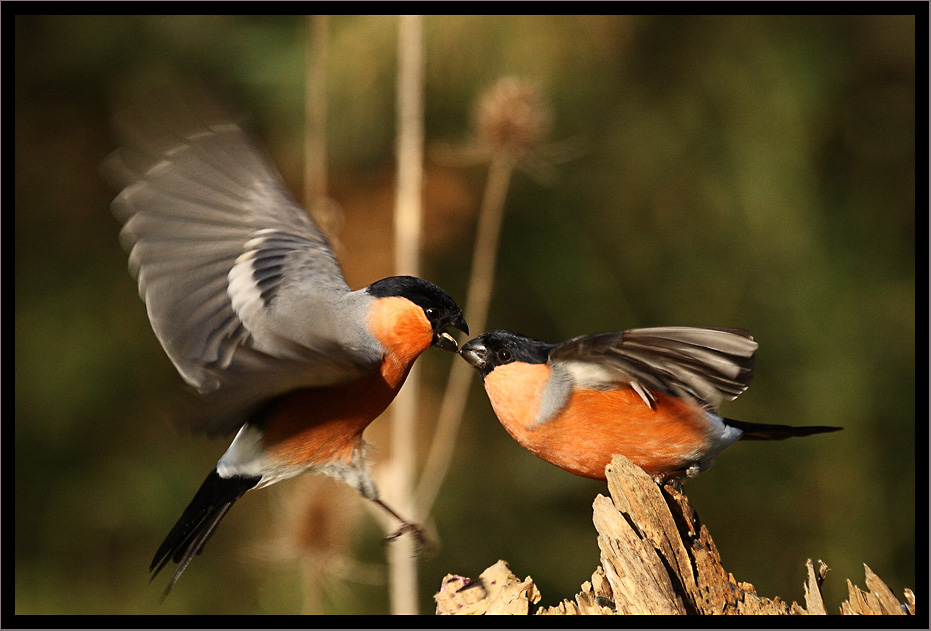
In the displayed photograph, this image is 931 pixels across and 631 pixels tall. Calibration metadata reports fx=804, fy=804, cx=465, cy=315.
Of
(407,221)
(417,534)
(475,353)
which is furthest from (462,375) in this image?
(475,353)

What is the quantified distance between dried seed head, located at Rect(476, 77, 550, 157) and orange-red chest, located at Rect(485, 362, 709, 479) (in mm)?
1207

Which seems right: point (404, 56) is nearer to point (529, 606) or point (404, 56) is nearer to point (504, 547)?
point (529, 606)

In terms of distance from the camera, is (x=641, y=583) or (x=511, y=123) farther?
(x=511, y=123)

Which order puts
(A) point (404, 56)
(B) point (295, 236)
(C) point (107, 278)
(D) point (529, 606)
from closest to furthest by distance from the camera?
(D) point (529, 606) < (B) point (295, 236) < (A) point (404, 56) < (C) point (107, 278)

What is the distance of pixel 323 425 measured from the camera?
1.96m

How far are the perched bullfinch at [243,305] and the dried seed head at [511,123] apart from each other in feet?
2.90

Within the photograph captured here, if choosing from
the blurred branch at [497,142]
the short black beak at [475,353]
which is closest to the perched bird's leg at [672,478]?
the short black beak at [475,353]

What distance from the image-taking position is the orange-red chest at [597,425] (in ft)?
6.18

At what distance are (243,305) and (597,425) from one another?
3.14 feet

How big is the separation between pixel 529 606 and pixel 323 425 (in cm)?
65

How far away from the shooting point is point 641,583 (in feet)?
5.42

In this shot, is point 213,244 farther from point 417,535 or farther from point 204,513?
point 417,535

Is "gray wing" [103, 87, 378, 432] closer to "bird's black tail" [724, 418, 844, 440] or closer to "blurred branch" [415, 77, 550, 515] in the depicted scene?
"blurred branch" [415, 77, 550, 515]

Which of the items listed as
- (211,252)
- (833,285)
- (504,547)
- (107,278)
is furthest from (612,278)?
(107,278)
